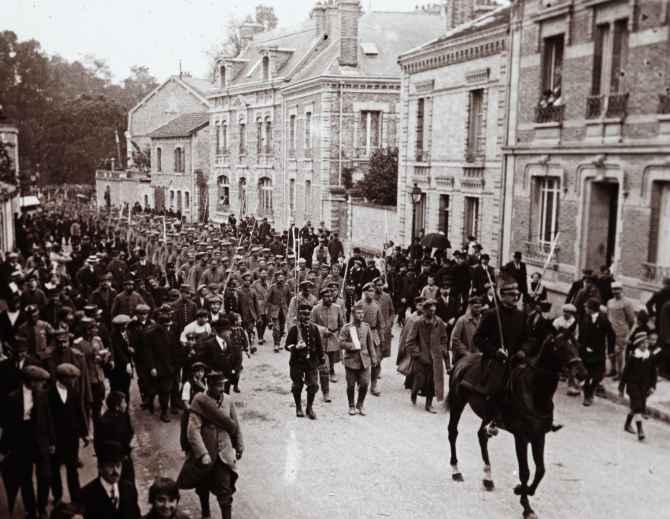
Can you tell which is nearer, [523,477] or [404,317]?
[523,477]

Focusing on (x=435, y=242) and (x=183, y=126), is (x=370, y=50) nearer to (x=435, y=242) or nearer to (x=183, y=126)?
(x=435, y=242)

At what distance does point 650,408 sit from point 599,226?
22.4ft

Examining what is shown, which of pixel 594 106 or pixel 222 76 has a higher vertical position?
pixel 222 76

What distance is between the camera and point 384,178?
32.7 meters

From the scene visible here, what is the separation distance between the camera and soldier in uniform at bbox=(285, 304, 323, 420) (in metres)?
12.0

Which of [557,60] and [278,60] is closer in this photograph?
[557,60]

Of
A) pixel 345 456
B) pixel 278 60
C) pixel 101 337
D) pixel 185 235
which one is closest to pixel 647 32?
pixel 345 456

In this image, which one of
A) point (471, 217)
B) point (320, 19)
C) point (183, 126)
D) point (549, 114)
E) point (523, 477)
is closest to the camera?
point (523, 477)

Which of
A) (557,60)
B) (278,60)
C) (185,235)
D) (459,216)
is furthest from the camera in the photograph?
(278,60)

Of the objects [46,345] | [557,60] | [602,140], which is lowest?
[46,345]

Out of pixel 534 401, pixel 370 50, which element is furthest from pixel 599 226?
pixel 370 50

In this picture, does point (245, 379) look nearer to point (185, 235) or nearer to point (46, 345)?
point (46, 345)

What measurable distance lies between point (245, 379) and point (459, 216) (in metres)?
12.1

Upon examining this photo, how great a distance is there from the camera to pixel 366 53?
3588 centimetres
